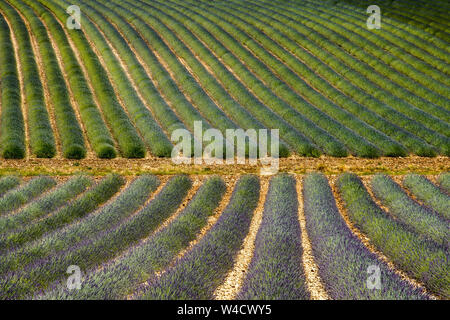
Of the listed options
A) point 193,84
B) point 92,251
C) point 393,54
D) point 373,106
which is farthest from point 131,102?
point 393,54

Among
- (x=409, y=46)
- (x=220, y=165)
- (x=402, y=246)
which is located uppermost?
(x=409, y=46)

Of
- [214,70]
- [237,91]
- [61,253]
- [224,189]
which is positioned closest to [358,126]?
[237,91]

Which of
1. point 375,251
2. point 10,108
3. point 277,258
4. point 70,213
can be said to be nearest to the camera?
point 277,258

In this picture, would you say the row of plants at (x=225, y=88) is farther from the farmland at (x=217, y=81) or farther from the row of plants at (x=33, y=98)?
the row of plants at (x=33, y=98)

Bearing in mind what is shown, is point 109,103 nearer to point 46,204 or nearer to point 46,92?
point 46,92

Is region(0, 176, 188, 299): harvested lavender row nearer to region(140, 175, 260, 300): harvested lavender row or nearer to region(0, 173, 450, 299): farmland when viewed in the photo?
region(0, 173, 450, 299): farmland

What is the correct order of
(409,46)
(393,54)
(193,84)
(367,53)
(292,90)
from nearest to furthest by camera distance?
1. (292,90)
2. (193,84)
3. (367,53)
4. (393,54)
5. (409,46)

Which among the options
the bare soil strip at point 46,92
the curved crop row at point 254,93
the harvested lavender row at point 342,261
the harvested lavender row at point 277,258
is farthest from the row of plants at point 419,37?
the bare soil strip at point 46,92
